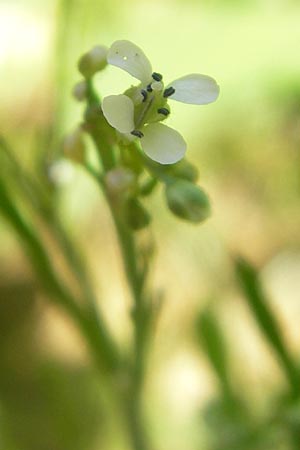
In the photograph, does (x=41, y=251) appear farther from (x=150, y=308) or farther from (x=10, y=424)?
(x=10, y=424)

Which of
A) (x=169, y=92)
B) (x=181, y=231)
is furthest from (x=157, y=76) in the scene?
(x=181, y=231)

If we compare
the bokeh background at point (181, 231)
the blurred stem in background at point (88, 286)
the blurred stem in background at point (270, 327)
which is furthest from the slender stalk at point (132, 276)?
the bokeh background at point (181, 231)

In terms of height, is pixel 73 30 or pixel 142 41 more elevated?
pixel 142 41

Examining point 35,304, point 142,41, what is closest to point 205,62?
point 142,41

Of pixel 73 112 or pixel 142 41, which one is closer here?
pixel 73 112

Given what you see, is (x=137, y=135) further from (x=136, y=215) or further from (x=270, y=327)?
(x=270, y=327)

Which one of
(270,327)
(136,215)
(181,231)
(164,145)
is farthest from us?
(181,231)

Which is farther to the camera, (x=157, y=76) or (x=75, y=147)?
(x=75, y=147)
